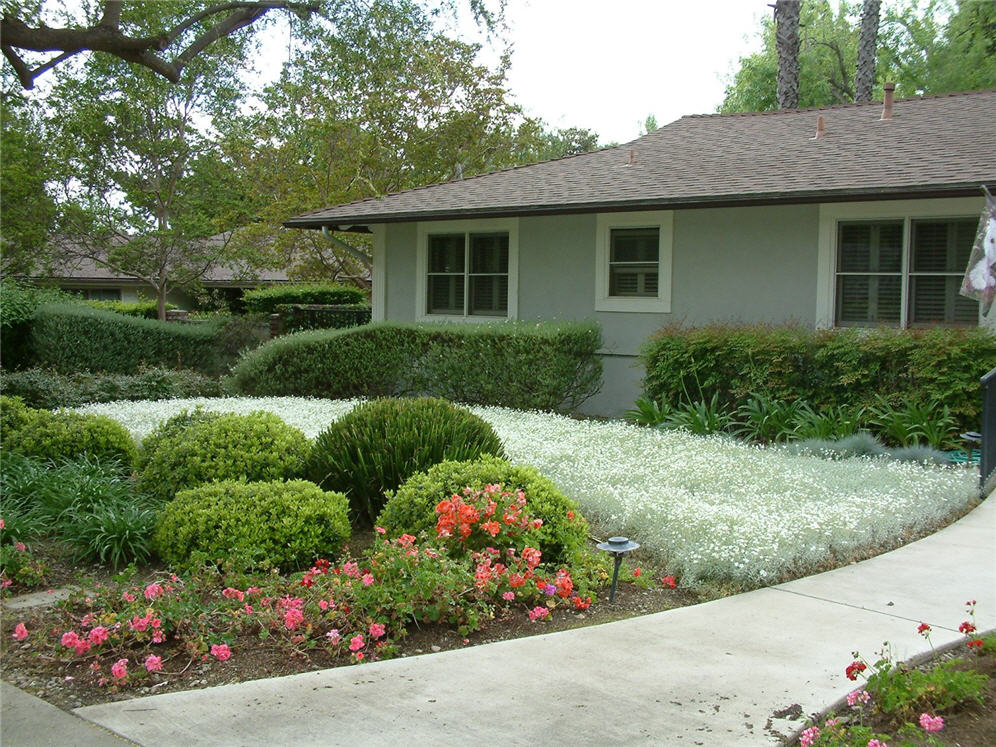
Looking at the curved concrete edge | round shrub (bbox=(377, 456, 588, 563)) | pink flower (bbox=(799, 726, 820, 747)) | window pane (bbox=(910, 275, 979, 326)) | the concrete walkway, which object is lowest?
the curved concrete edge

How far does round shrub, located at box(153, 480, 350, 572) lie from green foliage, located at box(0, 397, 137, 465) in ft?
7.42

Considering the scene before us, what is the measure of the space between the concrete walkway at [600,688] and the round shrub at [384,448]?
2.27 metres

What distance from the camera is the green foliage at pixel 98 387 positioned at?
13.0 metres

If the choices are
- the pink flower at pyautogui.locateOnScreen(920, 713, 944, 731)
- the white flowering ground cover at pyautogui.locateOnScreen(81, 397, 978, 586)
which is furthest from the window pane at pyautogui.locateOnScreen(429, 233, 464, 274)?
the pink flower at pyautogui.locateOnScreen(920, 713, 944, 731)

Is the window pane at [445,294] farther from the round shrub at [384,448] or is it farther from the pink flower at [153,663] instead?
the pink flower at [153,663]

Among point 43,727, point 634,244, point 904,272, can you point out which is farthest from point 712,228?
point 43,727

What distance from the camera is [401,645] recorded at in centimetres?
450

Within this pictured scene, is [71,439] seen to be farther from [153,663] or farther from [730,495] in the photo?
[730,495]

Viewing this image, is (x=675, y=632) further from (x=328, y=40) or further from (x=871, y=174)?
(x=328, y=40)

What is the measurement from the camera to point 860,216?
1164cm

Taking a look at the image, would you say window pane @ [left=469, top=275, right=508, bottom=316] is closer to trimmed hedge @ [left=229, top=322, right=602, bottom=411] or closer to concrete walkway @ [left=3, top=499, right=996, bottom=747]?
trimmed hedge @ [left=229, top=322, right=602, bottom=411]

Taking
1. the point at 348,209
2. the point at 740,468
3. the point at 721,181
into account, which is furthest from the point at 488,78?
the point at 740,468

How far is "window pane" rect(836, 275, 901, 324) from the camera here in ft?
38.0

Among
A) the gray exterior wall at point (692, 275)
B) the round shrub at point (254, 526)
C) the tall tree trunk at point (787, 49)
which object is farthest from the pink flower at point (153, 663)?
the tall tree trunk at point (787, 49)
